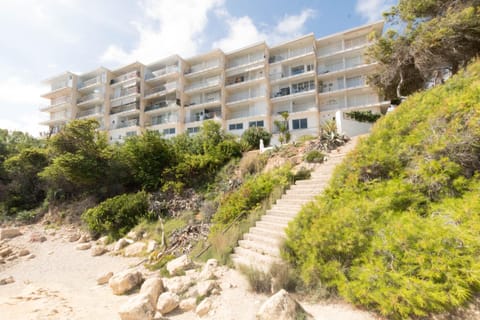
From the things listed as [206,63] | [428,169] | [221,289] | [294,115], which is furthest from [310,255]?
[206,63]

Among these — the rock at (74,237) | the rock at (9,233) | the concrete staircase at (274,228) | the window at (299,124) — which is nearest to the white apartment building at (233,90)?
the window at (299,124)

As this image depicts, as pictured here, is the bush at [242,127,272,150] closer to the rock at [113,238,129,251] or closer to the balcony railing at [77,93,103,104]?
the rock at [113,238,129,251]

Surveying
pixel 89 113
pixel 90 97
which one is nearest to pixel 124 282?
pixel 89 113

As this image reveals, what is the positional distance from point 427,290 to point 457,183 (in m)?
2.43

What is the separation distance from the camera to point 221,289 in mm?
4508

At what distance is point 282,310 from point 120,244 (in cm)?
Answer: 882

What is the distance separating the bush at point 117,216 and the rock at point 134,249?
5.90 ft

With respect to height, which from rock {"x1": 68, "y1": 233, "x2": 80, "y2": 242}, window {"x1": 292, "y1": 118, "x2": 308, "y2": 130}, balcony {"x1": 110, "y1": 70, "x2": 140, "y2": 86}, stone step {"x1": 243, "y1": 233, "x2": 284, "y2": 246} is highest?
balcony {"x1": 110, "y1": 70, "x2": 140, "y2": 86}

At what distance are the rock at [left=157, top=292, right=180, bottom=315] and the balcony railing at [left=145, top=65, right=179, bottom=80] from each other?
32657 millimetres

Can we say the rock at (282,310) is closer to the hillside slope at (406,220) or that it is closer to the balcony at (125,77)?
the hillside slope at (406,220)

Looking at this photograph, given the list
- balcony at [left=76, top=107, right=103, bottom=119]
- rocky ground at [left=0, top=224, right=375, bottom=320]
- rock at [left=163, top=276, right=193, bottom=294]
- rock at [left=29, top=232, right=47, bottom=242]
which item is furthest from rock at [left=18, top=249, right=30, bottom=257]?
balcony at [left=76, top=107, right=103, bottom=119]

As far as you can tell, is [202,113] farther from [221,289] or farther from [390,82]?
[221,289]

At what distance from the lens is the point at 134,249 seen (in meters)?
8.66

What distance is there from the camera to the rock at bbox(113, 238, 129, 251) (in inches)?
364
